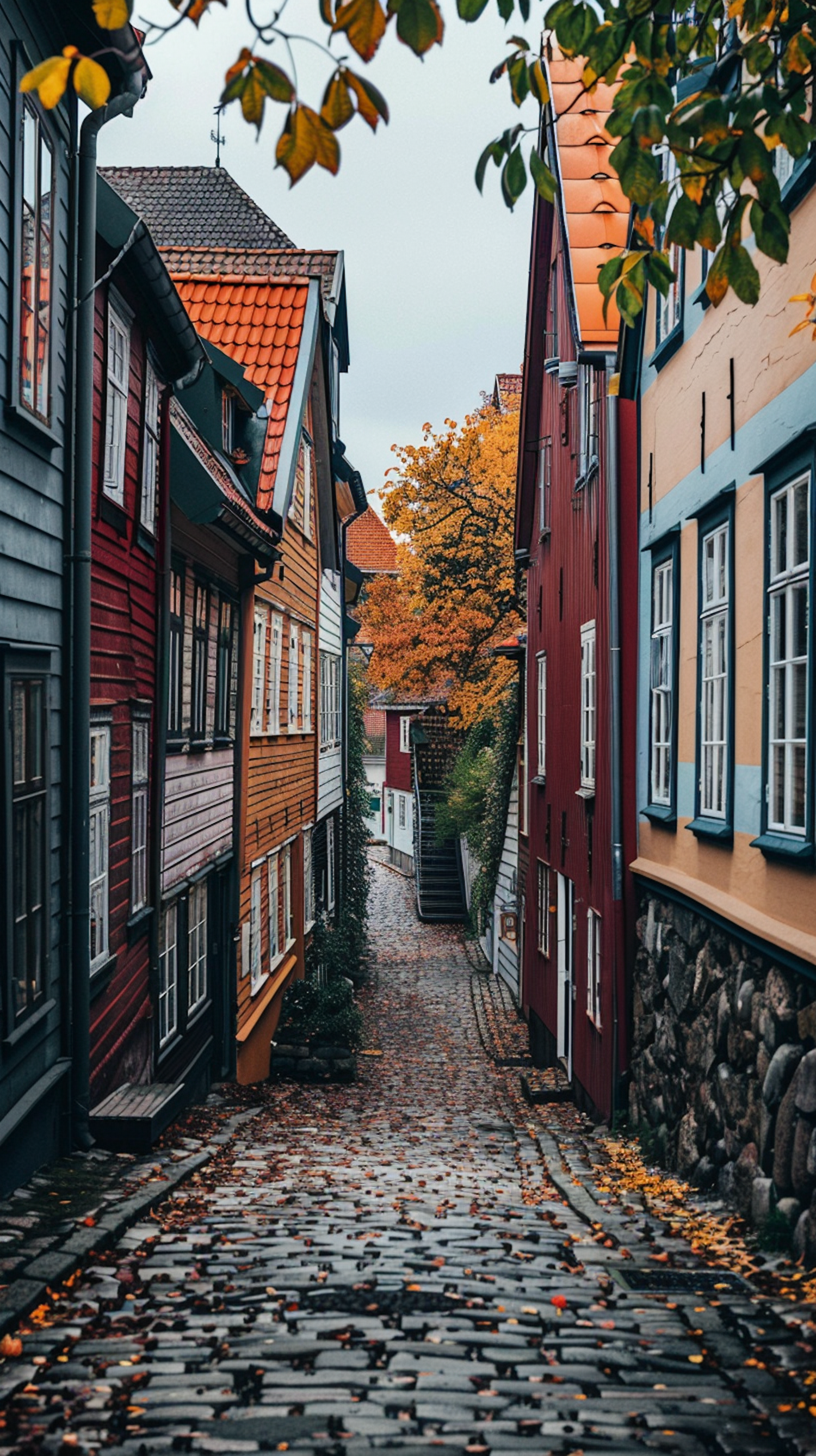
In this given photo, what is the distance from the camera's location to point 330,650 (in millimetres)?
22609

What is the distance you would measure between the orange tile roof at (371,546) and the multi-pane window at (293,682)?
34.5 metres

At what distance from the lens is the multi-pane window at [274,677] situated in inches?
615

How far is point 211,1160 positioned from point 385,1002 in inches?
502

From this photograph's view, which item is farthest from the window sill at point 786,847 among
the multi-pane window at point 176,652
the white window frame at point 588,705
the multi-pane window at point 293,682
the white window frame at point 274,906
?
the multi-pane window at point 293,682

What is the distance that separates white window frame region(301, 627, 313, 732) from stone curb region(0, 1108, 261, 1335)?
11.8m

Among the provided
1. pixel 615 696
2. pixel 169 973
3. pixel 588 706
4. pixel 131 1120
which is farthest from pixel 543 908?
pixel 131 1120

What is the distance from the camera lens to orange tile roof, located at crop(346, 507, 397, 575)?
2115 inches

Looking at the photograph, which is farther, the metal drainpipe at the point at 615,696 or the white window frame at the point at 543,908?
the white window frame at the point at 543,908

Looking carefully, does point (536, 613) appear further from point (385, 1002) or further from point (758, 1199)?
point (758, 1199)

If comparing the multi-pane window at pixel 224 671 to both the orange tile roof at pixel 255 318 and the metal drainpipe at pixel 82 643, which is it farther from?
the metal drainpipe at pixel 82 643

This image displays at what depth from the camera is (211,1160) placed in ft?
27.1

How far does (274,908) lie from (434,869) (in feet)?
53.9

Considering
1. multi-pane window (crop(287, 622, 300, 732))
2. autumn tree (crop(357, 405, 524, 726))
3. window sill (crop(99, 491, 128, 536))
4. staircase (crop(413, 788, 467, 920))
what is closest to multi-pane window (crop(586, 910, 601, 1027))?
window sill (crop(99, 491, 128, 536))

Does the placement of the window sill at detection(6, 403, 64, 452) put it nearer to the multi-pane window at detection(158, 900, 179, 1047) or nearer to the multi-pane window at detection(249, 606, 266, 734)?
the multi-pane window at detection(158, 900, 179, 1047)
